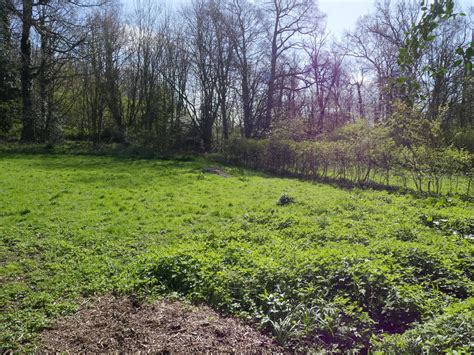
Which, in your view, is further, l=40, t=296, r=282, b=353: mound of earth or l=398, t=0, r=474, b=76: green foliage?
l=40, t=296, r=282, b=353: mound of earth

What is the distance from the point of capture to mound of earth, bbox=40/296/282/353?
9.59ft

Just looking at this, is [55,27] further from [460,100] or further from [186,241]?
[460,100]

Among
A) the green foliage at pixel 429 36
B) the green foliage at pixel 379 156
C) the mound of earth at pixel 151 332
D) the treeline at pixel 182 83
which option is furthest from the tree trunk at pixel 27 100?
the green foliage at pixel 429 36

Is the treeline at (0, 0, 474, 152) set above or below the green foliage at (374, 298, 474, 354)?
above

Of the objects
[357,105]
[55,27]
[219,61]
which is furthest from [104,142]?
[357,105]

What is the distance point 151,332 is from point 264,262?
1.81 m

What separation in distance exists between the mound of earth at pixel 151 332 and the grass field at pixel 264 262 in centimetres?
20

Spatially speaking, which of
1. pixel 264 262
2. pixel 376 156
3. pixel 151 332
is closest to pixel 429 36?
pixel 151 332

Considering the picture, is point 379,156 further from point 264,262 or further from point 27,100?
point 27,100

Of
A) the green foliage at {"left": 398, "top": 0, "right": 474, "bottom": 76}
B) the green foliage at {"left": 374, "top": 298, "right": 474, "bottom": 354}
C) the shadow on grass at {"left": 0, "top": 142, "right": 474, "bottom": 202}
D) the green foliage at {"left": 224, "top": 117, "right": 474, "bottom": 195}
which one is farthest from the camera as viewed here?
the shadow on grass at {"left": 0, "top": 142, "right": 474, "bottom": 202}

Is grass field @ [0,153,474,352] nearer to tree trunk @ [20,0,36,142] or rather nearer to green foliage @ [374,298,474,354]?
green foliage @ [374,298,474,354]

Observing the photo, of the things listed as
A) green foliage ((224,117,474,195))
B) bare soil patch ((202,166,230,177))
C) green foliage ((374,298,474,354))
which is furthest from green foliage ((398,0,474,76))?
bare soil patch ((202,166,230,177))

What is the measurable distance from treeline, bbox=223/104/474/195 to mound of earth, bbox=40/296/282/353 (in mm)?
11138

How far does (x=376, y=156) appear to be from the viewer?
14203 millimetres
